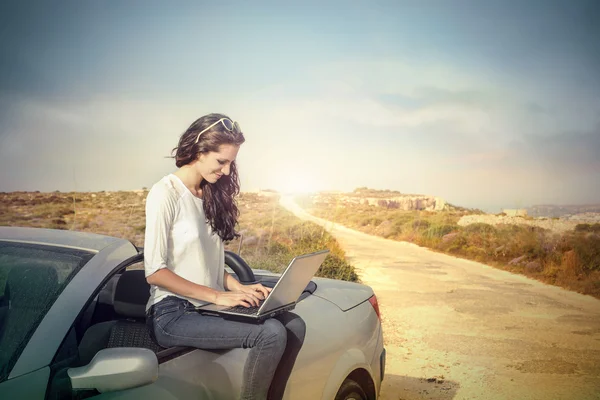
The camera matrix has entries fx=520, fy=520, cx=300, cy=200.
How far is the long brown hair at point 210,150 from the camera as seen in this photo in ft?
9.89

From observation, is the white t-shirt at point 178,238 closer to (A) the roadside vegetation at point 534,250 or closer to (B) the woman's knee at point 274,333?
(B) the woman's knee at point 274,333

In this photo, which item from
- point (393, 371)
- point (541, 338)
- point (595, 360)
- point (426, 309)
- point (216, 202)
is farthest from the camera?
point (426, 309)

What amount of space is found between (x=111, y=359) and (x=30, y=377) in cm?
26

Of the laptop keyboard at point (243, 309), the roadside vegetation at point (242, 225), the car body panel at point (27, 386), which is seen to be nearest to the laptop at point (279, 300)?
the laptop keyboard at point (243, 309)

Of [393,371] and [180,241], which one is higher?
[180,241]

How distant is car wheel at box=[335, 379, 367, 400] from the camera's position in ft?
9.72

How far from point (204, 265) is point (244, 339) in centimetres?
60

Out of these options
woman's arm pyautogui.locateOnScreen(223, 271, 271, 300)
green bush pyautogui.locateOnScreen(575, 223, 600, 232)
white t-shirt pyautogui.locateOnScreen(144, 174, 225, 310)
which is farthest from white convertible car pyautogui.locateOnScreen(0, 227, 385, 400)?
green bush pyautogui.locateOnScreen(575, 223, 600, 232)

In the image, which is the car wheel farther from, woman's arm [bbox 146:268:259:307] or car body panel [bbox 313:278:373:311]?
woman's arm [bbox 146:268:259:307]

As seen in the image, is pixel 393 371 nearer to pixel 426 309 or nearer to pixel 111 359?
pixel 426 309

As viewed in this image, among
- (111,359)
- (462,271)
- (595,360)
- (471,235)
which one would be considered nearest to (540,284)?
(462,271)

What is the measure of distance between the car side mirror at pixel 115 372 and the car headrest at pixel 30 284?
495 millimetres

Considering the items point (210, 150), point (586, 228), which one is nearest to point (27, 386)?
point (210, 150)

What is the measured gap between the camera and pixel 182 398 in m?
2.09
